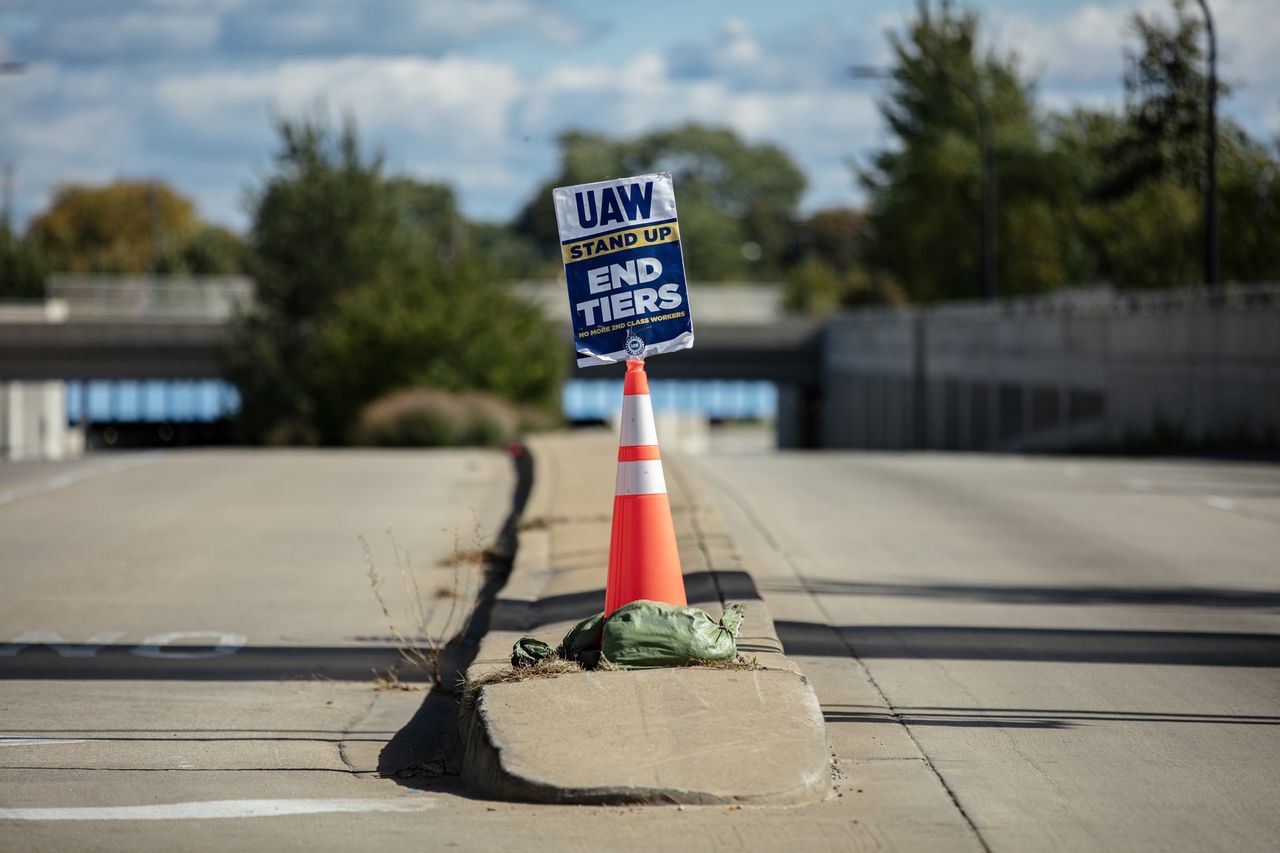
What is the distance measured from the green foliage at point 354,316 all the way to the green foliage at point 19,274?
1240 inches

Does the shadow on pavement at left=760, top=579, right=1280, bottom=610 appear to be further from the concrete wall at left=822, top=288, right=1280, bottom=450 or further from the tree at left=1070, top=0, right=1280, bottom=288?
the tree at left=1070, top=0, right=1280, bottom=288

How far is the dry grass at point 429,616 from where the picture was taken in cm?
950

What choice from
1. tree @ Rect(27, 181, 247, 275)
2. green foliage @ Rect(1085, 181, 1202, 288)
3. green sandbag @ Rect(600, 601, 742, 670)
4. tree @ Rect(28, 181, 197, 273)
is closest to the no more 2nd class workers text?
green sandbag @ Rect(600, 601, 742, 670)

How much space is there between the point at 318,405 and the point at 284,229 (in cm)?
1070

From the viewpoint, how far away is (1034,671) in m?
9.37

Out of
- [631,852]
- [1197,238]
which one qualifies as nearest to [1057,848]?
[631,852]

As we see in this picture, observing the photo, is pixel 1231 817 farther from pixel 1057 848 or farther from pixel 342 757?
pixel 342 757

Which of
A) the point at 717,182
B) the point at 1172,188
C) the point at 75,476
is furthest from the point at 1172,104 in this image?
the point at 717,182

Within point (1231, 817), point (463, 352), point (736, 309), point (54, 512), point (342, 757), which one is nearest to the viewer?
point (1231, 817)

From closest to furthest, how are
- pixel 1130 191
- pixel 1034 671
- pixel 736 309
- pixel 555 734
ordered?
1. pixel 555 734
2. pixel 1034 671
3. pixel 1130 191
4. pixel 736 309

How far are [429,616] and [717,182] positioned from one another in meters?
A: 156

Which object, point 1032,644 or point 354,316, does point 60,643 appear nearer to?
point 1032,644

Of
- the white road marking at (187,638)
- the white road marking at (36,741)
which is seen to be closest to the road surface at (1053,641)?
the white road marking at (187,638)

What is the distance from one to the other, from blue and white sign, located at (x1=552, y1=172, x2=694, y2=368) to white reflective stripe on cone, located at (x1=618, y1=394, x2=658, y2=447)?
277 mm
